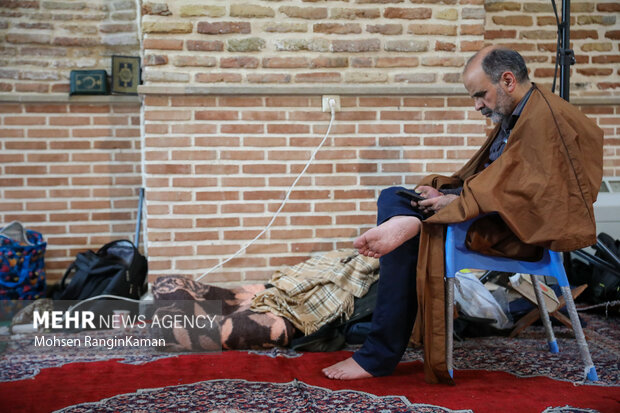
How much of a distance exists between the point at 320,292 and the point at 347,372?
0.71 meters

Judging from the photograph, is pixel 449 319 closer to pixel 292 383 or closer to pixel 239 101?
pixel 292 383

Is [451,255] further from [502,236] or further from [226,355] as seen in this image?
[226,355]

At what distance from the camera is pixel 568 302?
1935mm

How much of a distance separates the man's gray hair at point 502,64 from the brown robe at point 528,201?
0.40 ft

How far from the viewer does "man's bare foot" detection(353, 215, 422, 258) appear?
6.12 feet

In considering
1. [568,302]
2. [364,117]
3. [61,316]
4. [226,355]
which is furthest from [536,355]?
[61,316]

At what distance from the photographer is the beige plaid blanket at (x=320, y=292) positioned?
2527 millimetres

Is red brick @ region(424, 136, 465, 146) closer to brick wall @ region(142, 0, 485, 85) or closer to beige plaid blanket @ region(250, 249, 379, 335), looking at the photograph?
brick wall @ region(142, 0, 485, 85)

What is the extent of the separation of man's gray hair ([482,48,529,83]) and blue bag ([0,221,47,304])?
98.5 inches

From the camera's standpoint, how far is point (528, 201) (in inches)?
70.1

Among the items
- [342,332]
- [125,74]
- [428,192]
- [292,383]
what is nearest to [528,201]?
[428,192]

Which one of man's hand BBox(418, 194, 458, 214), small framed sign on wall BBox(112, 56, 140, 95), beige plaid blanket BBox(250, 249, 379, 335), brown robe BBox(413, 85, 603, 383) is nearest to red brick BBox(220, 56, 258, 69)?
small framed sign on wall BBox(112, 56, 140, 95)

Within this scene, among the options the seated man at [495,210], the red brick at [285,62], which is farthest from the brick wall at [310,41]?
the seated man at [495,210]

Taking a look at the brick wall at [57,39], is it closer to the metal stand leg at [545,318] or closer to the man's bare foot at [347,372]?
the man's bare foot at [347,372]
